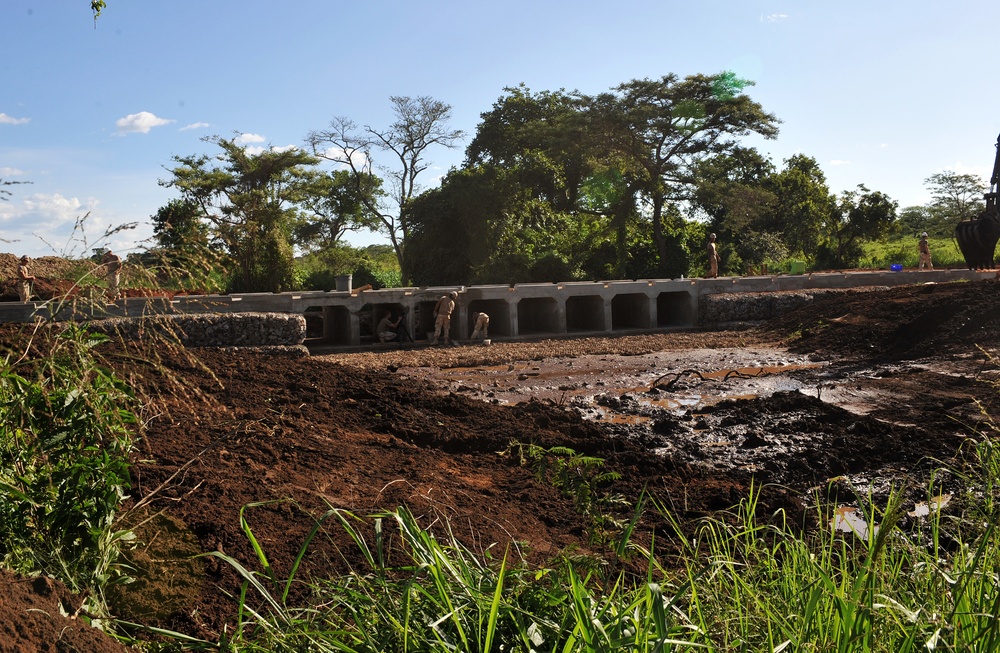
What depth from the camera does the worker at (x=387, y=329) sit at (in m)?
20.2

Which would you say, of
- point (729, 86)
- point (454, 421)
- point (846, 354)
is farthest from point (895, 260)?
point (454, 421)

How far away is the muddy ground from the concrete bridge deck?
7.22 feet

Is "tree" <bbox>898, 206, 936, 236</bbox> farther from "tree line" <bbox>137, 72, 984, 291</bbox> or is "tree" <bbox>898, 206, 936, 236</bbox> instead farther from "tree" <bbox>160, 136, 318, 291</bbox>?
"tree" <bbox>160, 136, 318, 291</bbox>

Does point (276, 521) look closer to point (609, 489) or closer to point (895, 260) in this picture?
point (609, 489)

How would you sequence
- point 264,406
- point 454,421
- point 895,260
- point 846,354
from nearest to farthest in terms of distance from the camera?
1. point 264,406
2. point 454,421
3. point 846,354
4. point 895,260

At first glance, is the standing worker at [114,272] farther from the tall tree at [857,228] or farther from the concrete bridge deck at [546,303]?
the tall tree at [857,228]

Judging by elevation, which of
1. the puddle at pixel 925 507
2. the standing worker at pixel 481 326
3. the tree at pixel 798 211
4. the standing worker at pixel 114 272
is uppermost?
the tree at pixel 798 211

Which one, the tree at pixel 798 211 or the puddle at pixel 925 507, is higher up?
the tree at pixel 798 211

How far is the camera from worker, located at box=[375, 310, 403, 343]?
66.2ft

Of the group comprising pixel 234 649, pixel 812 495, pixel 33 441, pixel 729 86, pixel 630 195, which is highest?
pixel 729 86

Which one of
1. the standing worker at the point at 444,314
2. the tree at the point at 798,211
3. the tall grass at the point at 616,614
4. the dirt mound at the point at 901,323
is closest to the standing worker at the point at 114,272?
the tall grass at the point at 616,614

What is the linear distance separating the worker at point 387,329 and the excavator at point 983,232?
14.4 m

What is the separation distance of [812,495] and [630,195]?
95.2 ft

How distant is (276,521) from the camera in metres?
4.71
